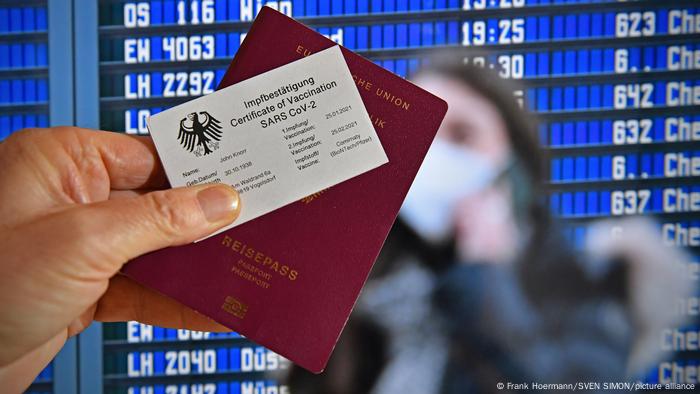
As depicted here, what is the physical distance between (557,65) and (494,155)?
0.67 ft

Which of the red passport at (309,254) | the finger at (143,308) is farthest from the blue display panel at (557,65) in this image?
the red passport at (309,254)

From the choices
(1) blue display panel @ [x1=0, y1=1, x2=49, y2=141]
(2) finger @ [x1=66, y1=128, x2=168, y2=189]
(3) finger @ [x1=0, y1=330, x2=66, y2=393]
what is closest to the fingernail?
(2) finger @ [x1=66, y1=128, x2=168, y2=189]

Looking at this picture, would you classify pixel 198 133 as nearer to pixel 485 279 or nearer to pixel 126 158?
pixel 126 158

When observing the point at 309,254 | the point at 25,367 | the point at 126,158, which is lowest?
the point at 25,367

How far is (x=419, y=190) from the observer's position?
1.03 metres

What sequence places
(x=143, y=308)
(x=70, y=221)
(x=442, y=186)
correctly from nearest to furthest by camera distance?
1. (x=70, y=221)
2. (x=143, y=308)
3. (x=442, y=186)

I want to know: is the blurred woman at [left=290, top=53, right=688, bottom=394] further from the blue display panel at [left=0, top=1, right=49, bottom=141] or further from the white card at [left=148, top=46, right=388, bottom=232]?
the blue display panel at [left=0, top=1, right=49, bottom=141]

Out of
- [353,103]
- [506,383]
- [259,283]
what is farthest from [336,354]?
[353,103]

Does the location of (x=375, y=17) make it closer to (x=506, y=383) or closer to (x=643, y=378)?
(x=506, y=383)

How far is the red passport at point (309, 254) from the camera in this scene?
66 cm

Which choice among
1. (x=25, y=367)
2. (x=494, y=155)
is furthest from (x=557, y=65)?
(x=25, y=367)

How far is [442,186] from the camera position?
103 cm

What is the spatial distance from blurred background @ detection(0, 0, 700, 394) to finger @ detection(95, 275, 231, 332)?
0.24m

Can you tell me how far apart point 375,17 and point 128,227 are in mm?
636
